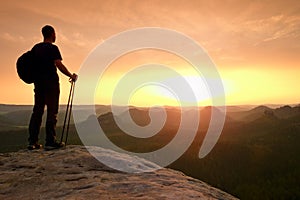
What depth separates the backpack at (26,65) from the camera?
1040 centimetres

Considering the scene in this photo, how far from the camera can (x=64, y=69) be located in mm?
10430

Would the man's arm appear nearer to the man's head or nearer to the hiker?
the hiker

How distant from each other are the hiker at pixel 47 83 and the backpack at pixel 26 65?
17 cm

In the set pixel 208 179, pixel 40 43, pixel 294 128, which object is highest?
pixel 40 43

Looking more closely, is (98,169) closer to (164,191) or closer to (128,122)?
(164,191)

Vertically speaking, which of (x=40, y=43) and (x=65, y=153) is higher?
(x=40, y=43)

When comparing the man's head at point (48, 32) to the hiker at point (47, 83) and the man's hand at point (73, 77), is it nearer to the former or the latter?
the hiker at point (47, 83)

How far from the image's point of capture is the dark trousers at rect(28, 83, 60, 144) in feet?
Result: 34.4

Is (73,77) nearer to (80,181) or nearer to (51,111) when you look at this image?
(51,111)

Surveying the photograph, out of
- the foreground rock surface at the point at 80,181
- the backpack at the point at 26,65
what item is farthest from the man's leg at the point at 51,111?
the foreground rock surface at the point at 80,181

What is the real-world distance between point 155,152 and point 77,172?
5215 cm

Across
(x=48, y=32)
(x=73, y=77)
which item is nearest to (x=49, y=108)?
(x=73, y=77)

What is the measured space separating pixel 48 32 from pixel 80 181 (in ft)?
19.9

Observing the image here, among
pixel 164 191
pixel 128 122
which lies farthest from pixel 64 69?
pixel 128 122
